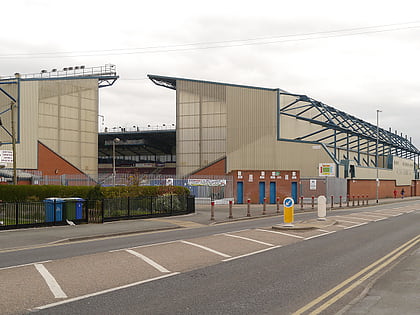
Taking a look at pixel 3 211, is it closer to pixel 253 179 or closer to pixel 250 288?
pixel 250 288

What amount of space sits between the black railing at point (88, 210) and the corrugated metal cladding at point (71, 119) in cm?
3124

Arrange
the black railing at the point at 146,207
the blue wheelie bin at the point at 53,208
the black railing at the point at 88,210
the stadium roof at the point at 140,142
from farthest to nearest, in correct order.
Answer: the stadium roof at the point at 140,142 < the black railing at the point at 146,207 < the blue wheelie bin at the point at 53,208 < the black railing at the point at 88,210

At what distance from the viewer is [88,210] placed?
22625 millimetres

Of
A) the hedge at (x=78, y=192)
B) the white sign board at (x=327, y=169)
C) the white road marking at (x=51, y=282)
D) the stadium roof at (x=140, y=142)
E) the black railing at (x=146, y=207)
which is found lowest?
the white road marking at (x=51, y=282)

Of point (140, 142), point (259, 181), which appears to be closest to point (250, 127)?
point (259, 181)

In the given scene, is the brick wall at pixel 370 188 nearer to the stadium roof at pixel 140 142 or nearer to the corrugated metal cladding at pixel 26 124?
the stadium roof at pixel 140 142

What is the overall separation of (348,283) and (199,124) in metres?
47.1

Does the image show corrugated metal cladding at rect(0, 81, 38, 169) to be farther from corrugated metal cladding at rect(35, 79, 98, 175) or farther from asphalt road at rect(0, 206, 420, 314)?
asphalt road at rect(0, 206, 420, 314)

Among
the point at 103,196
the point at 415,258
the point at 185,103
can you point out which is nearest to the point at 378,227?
the point at 415,258

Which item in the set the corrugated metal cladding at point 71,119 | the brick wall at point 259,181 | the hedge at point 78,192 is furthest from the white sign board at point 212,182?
the corrugated metal cladding at point 71,119

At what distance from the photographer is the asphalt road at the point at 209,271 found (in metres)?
7.92

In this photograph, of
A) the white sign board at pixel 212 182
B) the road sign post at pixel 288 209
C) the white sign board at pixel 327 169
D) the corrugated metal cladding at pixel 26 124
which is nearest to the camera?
the road sign post at pixel 288 209

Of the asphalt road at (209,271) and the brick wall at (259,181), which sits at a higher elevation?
the brick wall at (259,181)

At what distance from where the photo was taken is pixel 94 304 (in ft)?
25.9
